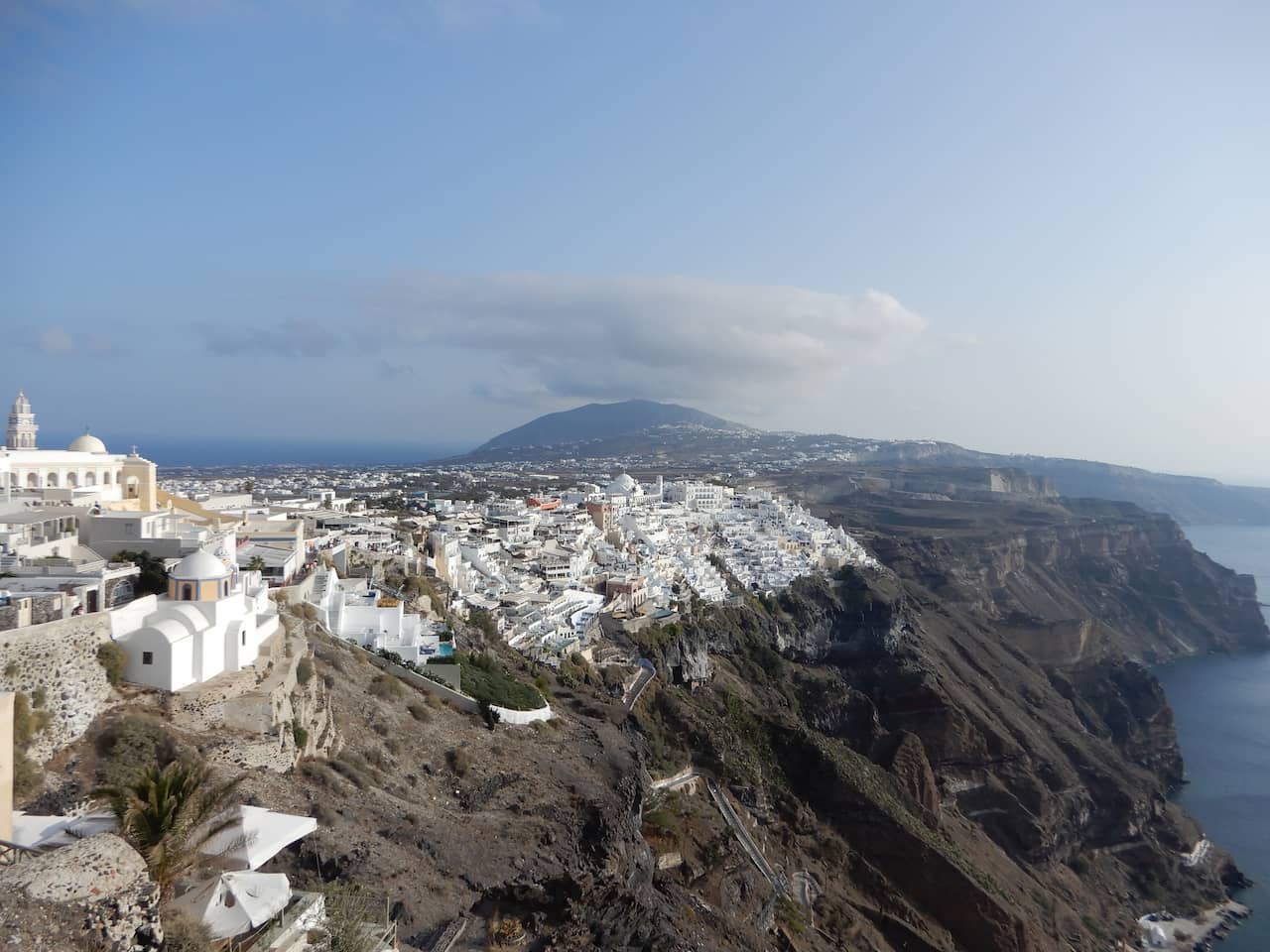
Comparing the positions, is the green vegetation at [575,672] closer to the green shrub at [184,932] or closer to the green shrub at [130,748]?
the green shrub at [130,748]

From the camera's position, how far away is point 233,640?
42.4ft

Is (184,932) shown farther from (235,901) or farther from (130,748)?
(130,748)

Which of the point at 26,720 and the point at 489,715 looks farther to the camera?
the point at 489,715

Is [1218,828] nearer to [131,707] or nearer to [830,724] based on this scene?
[830,724]

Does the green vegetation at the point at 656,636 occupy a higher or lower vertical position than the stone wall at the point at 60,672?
lower

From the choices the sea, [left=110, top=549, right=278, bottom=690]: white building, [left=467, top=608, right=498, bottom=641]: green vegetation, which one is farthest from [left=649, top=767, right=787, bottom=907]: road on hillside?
the sea

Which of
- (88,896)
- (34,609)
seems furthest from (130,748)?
(88,896)

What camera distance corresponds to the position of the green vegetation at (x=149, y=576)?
15148mm

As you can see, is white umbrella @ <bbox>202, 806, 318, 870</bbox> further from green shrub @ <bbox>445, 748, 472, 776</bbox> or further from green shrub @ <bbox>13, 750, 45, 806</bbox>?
green shrub @ <bbox>445, 748, 472, 776</bbox>

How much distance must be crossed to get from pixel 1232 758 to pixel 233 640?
5810cm

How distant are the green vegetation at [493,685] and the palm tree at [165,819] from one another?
1164cm

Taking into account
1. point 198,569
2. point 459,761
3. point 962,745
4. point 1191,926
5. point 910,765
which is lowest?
point 1191,926

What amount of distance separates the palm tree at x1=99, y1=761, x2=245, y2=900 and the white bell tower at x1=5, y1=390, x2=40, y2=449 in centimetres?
2253

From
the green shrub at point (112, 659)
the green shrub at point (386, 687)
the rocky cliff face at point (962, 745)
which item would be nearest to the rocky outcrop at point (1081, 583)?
the rocky cliff face at point (962, 745)
